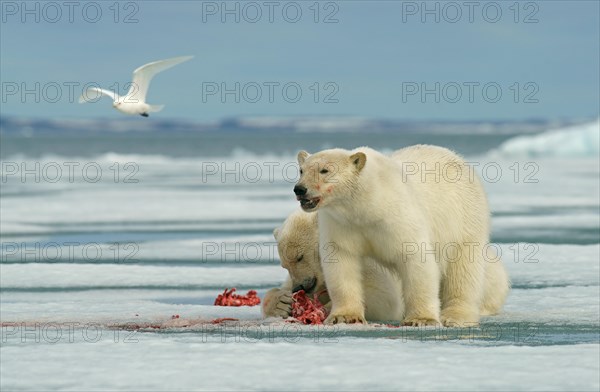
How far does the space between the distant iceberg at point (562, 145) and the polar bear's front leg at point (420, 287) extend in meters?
35.4

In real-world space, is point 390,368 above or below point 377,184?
below

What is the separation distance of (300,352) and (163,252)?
236 inches

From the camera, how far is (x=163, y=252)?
35.5 ft

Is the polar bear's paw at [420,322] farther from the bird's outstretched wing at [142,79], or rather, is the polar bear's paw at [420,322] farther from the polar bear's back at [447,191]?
the bird's outstretched wing at [142,79]

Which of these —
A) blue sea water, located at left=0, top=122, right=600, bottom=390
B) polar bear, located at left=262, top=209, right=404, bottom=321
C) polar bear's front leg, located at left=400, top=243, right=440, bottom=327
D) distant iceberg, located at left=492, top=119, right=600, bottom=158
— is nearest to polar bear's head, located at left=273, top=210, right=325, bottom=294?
polar bear, located at left=262, top=209, right=404, bottom=321

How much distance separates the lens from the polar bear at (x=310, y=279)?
622 cm

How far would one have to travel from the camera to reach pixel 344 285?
5812 millimetres

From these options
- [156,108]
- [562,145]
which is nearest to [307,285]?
[156,108]

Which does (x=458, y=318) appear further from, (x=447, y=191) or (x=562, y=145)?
(x=562, y=145)

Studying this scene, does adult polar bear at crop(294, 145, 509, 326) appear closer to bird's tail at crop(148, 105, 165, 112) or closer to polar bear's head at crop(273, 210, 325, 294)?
polar bear's head at crop(273, 210, 325, 294)

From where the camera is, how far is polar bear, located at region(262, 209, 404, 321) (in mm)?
6219

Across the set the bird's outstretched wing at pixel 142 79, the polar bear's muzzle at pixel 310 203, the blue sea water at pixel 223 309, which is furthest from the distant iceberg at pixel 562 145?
the polar bear's muzzle at pixel 310 203

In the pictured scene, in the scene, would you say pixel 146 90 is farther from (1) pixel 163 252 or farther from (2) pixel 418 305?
(2) pixel 418 305

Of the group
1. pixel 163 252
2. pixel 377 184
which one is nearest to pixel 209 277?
pixel 163 252
